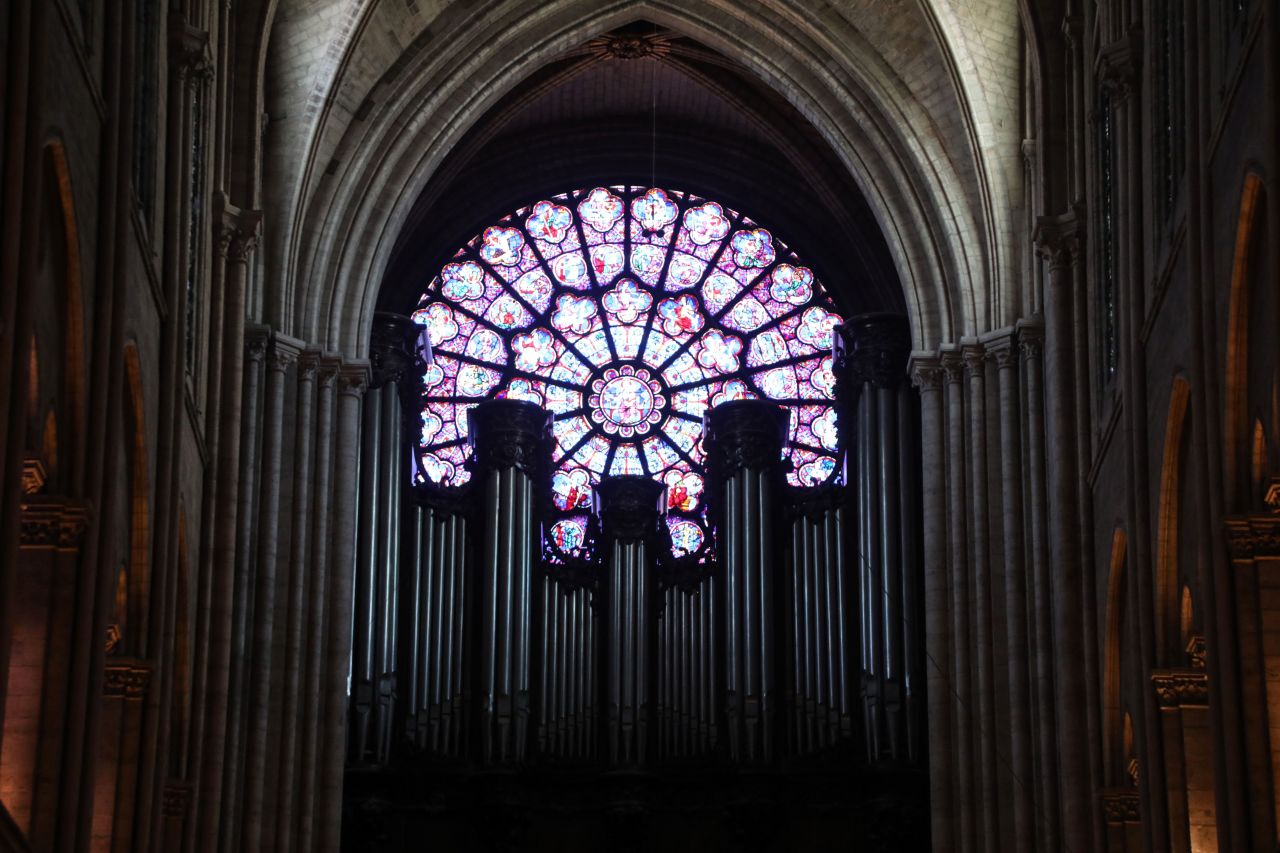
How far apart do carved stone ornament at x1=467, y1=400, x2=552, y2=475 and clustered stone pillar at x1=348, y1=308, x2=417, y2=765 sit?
86 cm

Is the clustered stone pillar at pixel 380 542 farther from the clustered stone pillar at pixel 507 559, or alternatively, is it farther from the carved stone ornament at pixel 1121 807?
the carved stone ornament at pixel 1121 807

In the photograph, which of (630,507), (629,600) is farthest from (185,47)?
(629,600)

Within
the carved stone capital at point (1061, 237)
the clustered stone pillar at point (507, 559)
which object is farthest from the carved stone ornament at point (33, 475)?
the clustered stone pillar at point (507, 559)

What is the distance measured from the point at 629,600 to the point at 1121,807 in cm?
890

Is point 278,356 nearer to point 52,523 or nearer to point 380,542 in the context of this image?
point 380,542

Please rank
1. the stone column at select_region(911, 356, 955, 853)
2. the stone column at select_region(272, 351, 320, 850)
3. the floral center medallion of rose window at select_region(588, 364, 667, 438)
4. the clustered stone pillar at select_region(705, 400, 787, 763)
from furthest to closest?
1. the floral center medallion of rose window at select_region(588, 364, 667, 438)
2. the clustered stone pillar at select_region(705, 400, 787, 763)
3. the stone column at select_region(911, 356, 955, 853)
4. the stone column at select_region(272, 351, 320, 850)

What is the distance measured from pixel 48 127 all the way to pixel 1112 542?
370 inches

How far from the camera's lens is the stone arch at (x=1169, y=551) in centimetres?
1723

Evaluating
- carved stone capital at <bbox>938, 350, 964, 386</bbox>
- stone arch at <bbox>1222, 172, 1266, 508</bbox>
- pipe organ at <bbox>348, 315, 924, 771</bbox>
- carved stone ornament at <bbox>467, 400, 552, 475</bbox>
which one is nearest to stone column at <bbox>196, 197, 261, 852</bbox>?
pipe organ at <bbox>348, 315, 924, 771</bbox>

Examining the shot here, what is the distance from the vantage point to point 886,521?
27.0 meters

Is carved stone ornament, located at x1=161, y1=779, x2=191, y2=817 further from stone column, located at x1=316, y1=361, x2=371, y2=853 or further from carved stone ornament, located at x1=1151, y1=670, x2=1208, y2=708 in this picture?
carved stone ornament, located at x1=1151, y1=670, x2=1208, y2=708

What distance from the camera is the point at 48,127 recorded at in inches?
543

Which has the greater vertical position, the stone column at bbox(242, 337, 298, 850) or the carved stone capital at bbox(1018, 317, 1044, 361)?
the carved stone capital at bbox(1018, 317, 1044, 361)

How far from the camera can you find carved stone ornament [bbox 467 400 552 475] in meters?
27.9
